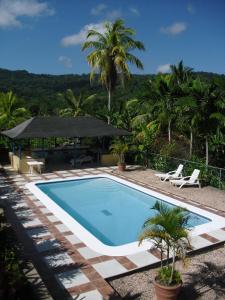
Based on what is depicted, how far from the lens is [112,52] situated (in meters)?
24.1

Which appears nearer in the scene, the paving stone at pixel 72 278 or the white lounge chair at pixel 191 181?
the paving stone at pixel 72 278

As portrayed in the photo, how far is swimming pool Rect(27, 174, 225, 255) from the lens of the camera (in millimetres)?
9766

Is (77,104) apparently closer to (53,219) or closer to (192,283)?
(53,219)

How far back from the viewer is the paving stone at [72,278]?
22.0 feet

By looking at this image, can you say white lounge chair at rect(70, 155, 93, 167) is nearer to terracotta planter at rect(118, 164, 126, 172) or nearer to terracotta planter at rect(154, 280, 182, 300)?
terracotta planter at rect(118, 164, 126, 172)

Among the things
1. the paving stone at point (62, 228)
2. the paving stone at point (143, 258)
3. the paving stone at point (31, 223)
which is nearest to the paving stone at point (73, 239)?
the paving stone at point (62, 228)

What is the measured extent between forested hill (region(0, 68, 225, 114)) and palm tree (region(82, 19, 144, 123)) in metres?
19.6

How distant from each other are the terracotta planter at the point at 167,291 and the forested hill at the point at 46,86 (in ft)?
129

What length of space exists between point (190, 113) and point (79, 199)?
664 cm

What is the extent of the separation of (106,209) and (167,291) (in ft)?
24.9

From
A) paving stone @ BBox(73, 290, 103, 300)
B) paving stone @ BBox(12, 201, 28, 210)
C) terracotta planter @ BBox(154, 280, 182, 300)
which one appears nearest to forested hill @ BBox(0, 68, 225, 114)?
paving stone @ BBox(12, 201, 28, 210)

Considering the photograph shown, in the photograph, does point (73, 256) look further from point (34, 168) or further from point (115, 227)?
point (34, 168)

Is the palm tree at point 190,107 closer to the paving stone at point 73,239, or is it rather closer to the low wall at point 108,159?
the low wall at point 108,159

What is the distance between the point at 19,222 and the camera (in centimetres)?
1033
